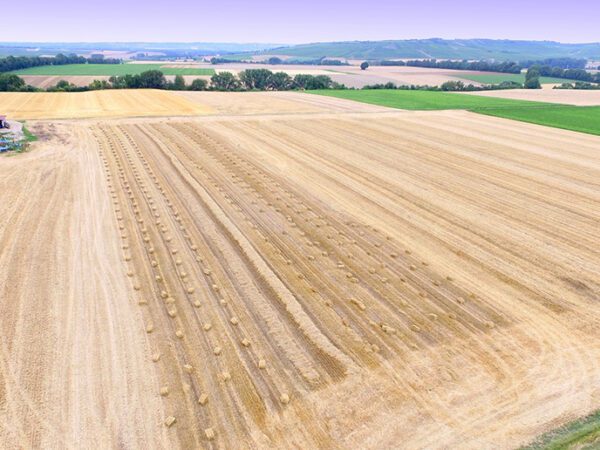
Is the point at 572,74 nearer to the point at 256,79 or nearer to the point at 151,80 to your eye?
the point at 256,79

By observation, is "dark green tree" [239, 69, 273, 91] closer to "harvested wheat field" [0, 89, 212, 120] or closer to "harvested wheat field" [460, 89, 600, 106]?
"harvested wheat field" [0, 89, 212, 120]

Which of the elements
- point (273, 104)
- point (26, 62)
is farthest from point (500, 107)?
point (26, 62)

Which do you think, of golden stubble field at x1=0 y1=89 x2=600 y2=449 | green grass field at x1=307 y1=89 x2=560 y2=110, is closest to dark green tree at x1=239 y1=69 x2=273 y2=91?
green grass field at x1=307 y1=89 x2=560 y2=110

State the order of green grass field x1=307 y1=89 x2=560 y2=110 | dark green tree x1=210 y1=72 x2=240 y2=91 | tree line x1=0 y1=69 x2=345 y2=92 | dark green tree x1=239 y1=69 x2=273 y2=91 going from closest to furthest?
green grass field x1=307 y1=89 x2=560 y2=110
tree line x1=0 y1=69 x2=345 y2=92
dark green tree x1=210 y1=72 x2=240 y2=91
dark green tree x1=239 y1=69 x2=273 y2=91

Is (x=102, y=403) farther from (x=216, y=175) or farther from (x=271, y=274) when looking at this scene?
(x=216, y=175)

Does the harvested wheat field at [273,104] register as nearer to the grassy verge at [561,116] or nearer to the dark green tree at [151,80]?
the dark green tree at [151,80]

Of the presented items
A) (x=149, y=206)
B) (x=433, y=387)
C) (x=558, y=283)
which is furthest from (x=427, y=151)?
(x=433, y=387)
